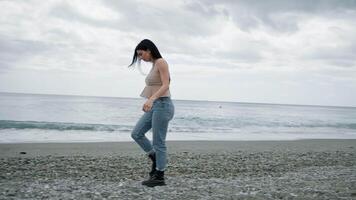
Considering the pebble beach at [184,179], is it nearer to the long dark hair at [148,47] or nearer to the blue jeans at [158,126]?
the blue jeans at [158,126]

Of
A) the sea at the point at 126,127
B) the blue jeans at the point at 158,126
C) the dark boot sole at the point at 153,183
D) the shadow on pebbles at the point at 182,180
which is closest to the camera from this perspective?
the shadow on pebbles at the point at 182,180

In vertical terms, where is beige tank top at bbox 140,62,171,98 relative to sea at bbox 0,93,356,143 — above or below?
above

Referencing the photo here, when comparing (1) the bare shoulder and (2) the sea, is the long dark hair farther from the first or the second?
(2) the sea

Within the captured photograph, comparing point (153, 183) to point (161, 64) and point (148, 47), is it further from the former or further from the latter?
point (148, 47)

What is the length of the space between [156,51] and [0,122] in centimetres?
2164

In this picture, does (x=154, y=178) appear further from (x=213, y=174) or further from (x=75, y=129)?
(x=75, y=129)

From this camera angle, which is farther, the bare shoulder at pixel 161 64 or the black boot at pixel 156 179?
the black boot at pixel 156 179

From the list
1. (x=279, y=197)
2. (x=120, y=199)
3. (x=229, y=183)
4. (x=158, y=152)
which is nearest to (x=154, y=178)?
(x=158, y=152)

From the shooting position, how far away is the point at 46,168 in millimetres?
7375

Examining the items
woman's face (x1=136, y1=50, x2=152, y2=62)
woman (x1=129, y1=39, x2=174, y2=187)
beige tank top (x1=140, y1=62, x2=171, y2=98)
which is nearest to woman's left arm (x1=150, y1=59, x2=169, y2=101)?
woman (x1=129, y1=39, x2=174, y2=187)

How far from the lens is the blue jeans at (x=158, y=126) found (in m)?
5.27

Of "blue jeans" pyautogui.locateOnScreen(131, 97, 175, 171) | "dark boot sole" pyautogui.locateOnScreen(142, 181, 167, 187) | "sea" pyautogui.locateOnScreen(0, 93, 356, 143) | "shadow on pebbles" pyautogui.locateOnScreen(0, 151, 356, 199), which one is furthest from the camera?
"sea" pyautogui.locateOnScreen(0, 93, 356, 143)

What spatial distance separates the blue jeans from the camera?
17.3 feet

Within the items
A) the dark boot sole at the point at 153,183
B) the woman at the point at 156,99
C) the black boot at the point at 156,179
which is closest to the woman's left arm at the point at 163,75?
the woman at the point at 156,99
